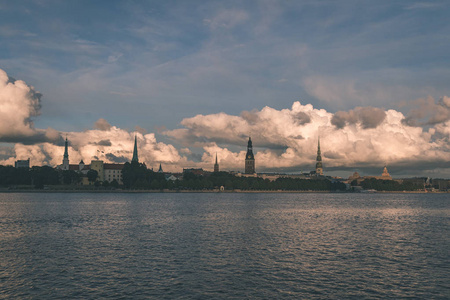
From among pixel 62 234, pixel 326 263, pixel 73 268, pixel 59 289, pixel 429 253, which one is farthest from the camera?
pixel 62 234

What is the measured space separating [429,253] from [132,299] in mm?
27897

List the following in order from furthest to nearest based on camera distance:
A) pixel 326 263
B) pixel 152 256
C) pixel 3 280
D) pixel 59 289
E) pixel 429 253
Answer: pixel 429 253 → pixel 152 256 → pixel 326 263 → pixel 3 280 → pixel 59 289

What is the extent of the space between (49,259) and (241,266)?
15630 mm

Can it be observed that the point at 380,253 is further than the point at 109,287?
Yes

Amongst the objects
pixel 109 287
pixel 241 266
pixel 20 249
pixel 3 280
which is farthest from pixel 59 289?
pixel 20 249

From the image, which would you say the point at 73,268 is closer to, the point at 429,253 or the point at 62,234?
the point at 62,234

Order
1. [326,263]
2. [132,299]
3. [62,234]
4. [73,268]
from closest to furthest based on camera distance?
[132,299] → [73,268] → [326,263] → [62,234]

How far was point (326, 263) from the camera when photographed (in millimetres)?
33031

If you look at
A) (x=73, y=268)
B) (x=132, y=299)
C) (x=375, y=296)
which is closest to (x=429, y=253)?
(x=375, y=296)

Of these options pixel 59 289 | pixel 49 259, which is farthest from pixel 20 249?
pixel 59 289

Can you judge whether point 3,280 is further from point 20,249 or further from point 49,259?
point 20,249

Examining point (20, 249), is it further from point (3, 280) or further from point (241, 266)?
point (241, 266)

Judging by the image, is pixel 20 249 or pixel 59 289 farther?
pixel 20 249

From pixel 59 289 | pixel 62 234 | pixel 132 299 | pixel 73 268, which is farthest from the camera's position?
pixel 62 234
